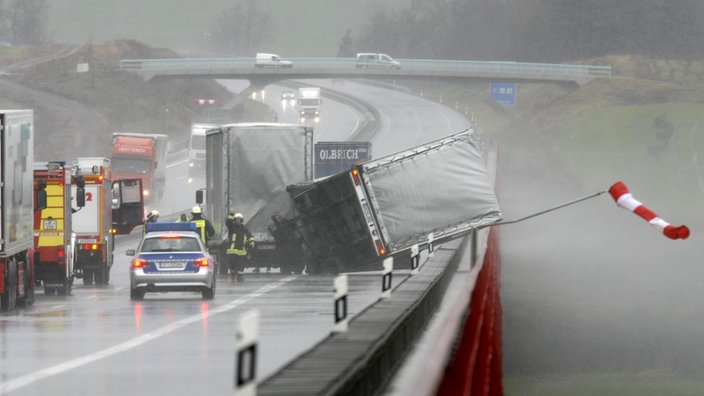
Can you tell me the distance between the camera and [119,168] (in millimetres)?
87938

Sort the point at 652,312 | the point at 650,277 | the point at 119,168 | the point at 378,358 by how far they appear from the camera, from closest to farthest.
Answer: the point at 378,358, the point at 652,312, the point at 650,277, the point at 119,168

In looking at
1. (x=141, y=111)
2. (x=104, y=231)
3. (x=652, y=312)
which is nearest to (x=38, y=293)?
(x=104, y=231)

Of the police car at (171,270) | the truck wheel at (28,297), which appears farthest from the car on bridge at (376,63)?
the truck wheel at (28,297)

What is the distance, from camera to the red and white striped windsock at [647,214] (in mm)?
21319

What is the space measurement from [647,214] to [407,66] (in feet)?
447

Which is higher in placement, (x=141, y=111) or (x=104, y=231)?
(x=141, y=111)

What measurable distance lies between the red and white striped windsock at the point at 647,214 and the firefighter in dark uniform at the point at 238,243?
17.5 metres

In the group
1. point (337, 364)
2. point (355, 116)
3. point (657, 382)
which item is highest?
point (355, 116)

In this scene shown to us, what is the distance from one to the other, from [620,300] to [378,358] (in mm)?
46442

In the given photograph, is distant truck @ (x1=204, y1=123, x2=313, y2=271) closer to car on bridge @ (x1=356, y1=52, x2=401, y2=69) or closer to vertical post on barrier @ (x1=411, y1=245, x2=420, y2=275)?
vertical post on barrier @ (x1=411, y1=245, x2=420, y2=275)

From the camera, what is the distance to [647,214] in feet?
72.4

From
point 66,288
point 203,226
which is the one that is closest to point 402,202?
point 203,226

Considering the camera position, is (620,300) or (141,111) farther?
(141,111)

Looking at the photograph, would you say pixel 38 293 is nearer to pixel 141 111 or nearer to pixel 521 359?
pixel 521 359
